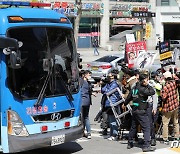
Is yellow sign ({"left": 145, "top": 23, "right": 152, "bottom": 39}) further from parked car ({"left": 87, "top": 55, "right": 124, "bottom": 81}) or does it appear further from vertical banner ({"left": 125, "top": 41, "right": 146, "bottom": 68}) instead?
vertical banner ({"left": 125, "top": 41, "right": 146, "bottom": 68})

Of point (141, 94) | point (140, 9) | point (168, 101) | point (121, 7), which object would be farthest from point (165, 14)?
point (141, 94)

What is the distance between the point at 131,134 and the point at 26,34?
10.7ft

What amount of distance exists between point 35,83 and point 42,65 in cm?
39

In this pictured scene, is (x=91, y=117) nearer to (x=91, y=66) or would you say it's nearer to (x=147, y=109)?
(x=147, y=109)

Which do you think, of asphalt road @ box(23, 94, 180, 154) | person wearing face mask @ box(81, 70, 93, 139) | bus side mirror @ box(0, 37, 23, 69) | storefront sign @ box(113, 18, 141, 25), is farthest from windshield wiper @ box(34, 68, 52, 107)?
storefront sign @ box(113, 18, 141, 25)

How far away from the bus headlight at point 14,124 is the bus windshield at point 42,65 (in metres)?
0.37

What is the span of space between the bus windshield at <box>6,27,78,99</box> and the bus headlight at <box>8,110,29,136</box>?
14.7 inches

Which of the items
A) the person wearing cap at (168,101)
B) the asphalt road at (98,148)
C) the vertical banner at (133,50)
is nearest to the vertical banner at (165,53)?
the vertical banner at (133,50)

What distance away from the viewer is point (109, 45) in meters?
49.3

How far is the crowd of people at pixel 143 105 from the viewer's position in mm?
8922

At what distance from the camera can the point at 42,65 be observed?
26.9ft

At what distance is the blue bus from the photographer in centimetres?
781

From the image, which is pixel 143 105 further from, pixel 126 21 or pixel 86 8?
pixel 126 21

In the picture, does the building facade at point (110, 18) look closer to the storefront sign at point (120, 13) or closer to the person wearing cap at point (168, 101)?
the storefront sign at point (120, 13)
